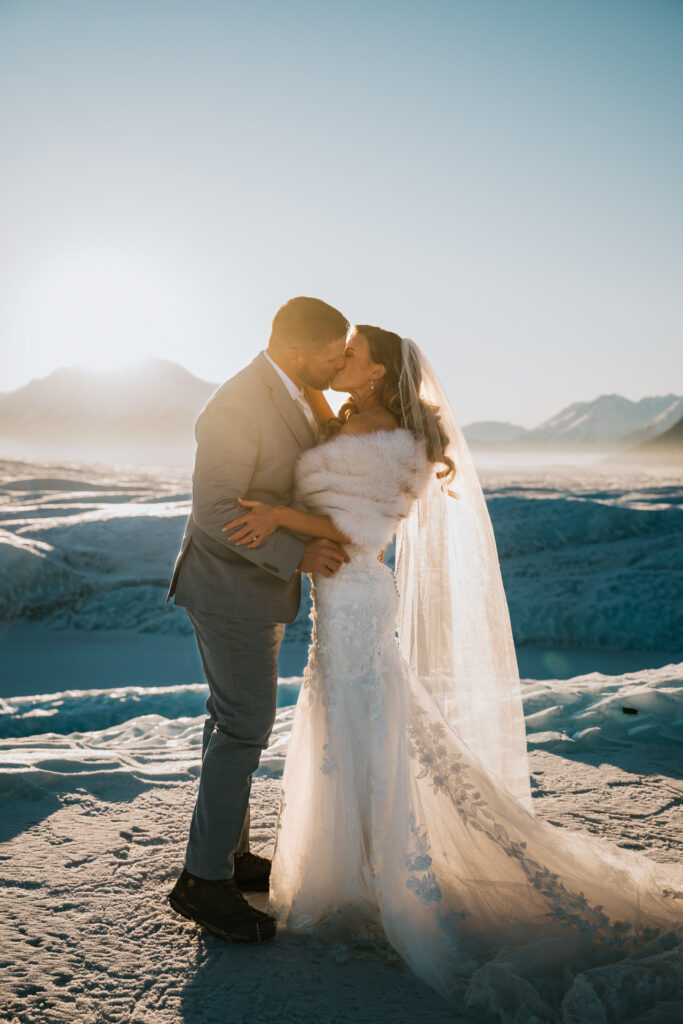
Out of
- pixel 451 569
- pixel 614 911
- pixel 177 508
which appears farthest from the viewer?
pixel 177 508

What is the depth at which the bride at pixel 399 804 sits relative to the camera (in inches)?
74.9

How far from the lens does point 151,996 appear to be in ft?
5.76

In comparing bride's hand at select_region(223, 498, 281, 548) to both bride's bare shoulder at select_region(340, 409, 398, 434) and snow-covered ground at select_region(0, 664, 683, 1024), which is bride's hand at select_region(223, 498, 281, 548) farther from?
snow-covered ground at select_region(0, 664, 683, 1024)

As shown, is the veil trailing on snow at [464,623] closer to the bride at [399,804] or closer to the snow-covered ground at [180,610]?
the bride at [399,804]

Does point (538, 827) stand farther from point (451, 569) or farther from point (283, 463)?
point (283, 463)

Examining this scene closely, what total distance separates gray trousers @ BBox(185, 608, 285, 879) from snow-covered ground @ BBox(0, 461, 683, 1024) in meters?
0.27

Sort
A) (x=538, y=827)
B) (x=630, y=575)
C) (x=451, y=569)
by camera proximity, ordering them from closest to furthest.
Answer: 1. (x=538, y=827)
2. (x=451, y=569)
3. (x=630, y=575)

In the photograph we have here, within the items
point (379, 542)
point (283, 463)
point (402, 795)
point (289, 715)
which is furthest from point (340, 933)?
point (289, 715)

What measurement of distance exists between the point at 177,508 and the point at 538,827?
36.4 ft

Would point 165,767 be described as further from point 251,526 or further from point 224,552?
point 251,526

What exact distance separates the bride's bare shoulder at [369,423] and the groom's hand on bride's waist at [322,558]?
1.24 ft

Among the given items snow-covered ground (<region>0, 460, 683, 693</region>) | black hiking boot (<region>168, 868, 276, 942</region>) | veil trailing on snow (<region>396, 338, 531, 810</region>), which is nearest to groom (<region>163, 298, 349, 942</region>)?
black hiking boot (<region>168, 868, 276, 942</region>)

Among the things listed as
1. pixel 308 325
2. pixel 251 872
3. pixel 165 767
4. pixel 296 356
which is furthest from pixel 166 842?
pixel 308 325

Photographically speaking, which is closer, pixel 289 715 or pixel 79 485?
pixel 289 715
